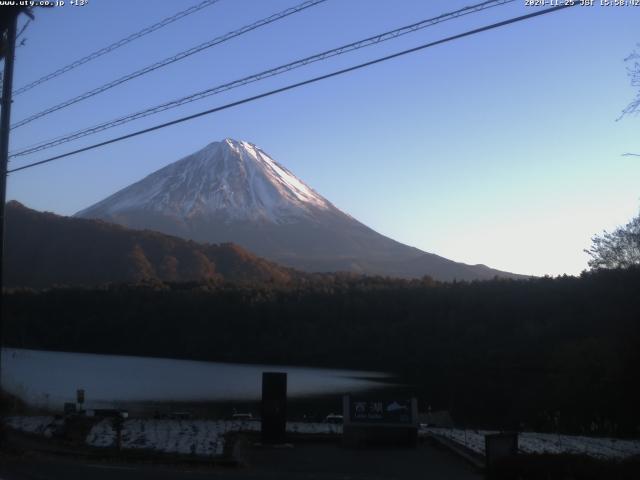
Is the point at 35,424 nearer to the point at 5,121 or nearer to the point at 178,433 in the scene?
the point at 178,433

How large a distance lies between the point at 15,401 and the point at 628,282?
2365 centimetres

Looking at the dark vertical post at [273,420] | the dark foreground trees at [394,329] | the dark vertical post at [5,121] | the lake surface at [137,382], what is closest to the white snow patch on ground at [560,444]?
the dark vertical post at [273,420]

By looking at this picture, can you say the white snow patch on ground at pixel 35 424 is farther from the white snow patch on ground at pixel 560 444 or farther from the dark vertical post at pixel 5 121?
the white snow patch on ground at pixel 560 444

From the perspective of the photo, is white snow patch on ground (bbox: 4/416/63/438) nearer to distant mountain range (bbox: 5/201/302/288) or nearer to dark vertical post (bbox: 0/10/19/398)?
dark vertical post (bbox: 0/10/19/398)

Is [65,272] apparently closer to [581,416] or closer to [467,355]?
[467,355]

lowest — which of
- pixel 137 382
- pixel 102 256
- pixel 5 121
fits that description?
pixel 137 382

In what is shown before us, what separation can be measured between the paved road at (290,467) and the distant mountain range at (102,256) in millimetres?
79047

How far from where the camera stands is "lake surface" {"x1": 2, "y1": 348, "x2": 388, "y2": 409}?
37.6 meters

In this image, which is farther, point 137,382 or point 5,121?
point 137,382

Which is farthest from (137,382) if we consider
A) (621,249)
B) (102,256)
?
(102,256)

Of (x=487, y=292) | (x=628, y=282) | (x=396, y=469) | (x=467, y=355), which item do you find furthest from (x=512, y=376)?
(x=396, y=469)

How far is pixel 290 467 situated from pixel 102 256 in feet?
302

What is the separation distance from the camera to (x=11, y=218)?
11306cm

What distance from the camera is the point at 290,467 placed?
14672mm
